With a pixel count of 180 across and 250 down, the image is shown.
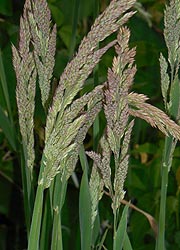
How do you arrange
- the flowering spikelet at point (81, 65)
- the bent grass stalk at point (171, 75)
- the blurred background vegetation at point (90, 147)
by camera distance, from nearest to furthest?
the flowering spikelet at point (81, 65)
the bent grass stalk at point (171, 75)
the blurred background vegetation at point (90, 147)

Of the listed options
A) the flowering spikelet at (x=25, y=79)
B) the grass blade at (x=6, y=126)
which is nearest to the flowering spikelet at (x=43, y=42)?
the flowering spikelet at (x=25, y=79)

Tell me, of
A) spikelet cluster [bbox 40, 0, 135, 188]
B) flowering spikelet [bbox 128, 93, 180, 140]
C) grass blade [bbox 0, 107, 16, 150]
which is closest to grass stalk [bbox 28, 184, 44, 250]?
spikelet cluster [bbox 40, 0, 135, 188]

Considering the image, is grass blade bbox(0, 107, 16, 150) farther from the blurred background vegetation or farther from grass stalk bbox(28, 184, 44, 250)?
grass stalk bbox(28, 184, 44, 250)

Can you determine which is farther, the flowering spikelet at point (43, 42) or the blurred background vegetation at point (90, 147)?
the blurred background vegetation at point (90, 147)

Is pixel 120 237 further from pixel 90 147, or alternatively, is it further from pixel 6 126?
pixel 90 147

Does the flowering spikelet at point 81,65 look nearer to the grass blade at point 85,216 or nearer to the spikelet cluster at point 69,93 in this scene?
the spikelet cluster at point 69,93

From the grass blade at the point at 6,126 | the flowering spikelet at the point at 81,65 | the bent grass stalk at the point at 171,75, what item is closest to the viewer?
the flowering spikelet at the point at 81,65

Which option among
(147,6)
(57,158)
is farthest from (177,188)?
(57,158)

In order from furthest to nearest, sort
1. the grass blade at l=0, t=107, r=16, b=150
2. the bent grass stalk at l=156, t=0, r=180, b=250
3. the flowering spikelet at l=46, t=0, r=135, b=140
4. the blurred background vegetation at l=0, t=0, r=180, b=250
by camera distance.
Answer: the blurred background vegetation at l=0, t=0, r=180, b=250 → the grass blade at l=0, t=107, r=16, b=150 → the bent grass stalk at l=156, t=0, r=180, b=250 → the flowering spikelet at l=46, t=0, r=135, b=140

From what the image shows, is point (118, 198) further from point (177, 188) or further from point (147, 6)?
point (147, 6)
